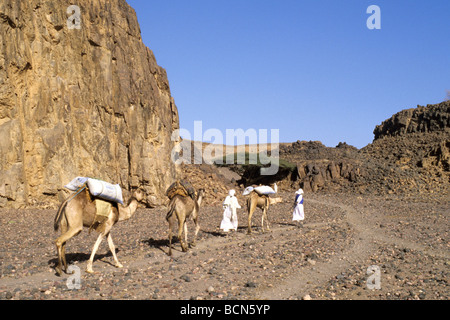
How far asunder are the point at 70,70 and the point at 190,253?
51.2 feet

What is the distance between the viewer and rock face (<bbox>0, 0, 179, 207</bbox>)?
20.3 metres

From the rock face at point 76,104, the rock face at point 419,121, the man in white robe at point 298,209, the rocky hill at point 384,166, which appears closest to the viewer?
the man in white robe at point 298,209

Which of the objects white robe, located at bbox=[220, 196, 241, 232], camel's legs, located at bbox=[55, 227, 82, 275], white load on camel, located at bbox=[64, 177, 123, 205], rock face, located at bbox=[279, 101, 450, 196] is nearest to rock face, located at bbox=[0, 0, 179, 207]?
white robe, located at bbox=[220, 196, 241, 232]

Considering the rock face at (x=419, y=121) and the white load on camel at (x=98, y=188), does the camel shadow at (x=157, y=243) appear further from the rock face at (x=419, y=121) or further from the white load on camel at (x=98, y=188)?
the rock face at (x=419, y=121)

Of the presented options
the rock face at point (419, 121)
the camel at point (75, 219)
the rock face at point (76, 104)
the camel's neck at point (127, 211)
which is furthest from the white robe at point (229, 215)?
the rock face at point (419, 121)

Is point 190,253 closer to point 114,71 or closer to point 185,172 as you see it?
point 114,71

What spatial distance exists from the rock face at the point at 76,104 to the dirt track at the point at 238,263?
3.27m

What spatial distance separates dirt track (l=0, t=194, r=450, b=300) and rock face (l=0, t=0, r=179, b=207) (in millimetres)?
3269

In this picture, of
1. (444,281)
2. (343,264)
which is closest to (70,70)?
(343,264)

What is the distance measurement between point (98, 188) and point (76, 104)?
15.2 metres

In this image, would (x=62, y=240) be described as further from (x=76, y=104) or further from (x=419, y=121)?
(x=419, y=121)

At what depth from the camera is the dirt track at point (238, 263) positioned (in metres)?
8.14

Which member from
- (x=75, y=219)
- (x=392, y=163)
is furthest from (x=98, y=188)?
(x=392, y=163)

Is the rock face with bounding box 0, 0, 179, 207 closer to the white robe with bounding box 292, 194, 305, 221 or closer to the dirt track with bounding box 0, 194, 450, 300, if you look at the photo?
the dirt track with bounding box 0, 194, 450, 300
